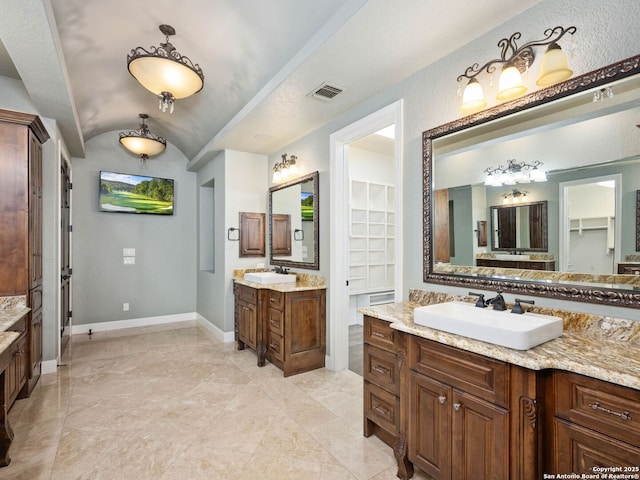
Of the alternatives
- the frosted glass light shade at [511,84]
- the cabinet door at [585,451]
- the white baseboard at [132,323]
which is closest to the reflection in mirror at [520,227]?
the frosted glass light shade at [511,84]

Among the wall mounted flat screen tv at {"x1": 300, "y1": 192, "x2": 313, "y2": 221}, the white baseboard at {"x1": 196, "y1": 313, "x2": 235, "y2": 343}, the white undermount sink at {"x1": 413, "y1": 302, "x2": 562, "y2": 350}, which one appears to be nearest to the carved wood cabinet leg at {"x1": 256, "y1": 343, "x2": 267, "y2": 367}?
the white baseboard at {"x1": 196, "y1": 313, "x2": 235, "y2": 343}

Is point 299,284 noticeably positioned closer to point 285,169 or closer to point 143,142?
point 285,169

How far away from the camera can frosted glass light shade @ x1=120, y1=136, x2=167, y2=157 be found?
4363mm

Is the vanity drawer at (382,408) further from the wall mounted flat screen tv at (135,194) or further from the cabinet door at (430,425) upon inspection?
the wall mounted flat screen tv at (135,194)

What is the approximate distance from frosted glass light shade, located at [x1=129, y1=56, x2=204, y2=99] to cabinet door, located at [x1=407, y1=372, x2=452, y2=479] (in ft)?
8.86

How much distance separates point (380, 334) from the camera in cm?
210

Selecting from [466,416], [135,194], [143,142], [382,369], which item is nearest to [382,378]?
[382,369]

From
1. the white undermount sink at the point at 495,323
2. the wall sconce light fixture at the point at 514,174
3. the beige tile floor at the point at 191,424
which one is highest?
the wall sconce light fixture at the point at 514,174

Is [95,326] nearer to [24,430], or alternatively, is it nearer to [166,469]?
[24,430]

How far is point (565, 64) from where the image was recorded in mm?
1537

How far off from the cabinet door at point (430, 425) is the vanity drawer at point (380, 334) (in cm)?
26

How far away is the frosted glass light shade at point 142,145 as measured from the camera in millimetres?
4363

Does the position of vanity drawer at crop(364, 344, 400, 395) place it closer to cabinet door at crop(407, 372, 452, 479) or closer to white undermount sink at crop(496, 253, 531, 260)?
cabinet door at crop(407, 372, 452, 479)

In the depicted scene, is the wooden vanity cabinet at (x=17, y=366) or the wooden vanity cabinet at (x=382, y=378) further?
the wooden vanity cabinet at (x=17, y=366)
